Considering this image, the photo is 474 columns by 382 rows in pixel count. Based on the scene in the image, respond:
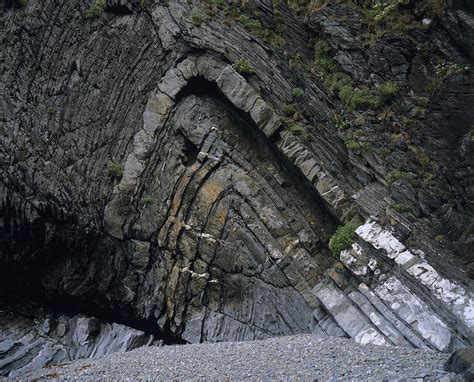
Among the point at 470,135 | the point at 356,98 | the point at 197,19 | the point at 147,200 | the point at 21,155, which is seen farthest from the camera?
the point at 21,155

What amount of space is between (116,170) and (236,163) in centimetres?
500

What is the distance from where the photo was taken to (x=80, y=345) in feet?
62.6

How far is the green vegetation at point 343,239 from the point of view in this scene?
53.2 feet

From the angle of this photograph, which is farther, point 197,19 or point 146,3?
point 146,3

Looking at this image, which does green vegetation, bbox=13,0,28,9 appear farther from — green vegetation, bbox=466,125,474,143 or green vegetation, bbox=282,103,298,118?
green vegetation, bbox=466,125,474,143

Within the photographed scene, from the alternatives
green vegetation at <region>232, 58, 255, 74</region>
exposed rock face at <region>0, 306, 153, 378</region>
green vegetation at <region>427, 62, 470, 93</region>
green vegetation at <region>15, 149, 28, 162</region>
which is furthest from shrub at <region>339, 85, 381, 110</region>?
green vegetation at <region>15, 149, 28, 162</region>

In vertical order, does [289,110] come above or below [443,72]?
below

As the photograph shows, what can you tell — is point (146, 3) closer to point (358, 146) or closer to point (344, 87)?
point (344, 87)

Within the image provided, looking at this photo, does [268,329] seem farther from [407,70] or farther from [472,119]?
[407,70]

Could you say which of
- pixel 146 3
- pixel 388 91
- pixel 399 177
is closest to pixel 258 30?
pixel 146 3

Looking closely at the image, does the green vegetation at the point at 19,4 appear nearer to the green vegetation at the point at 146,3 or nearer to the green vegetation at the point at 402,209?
the green vegetation at the point at 146,3

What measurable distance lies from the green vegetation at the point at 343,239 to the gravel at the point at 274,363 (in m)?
3.14

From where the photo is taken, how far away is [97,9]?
21.7m

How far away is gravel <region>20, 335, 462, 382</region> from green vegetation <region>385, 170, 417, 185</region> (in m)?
6.16
